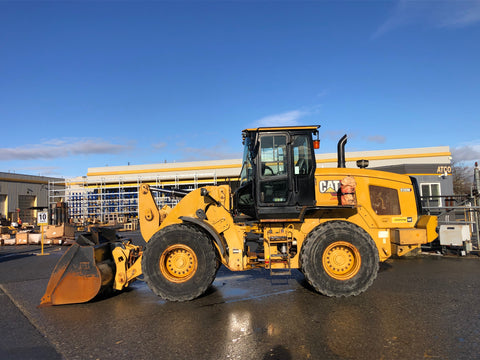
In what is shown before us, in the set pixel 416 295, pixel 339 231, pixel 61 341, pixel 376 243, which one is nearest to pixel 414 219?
pixel 376 243

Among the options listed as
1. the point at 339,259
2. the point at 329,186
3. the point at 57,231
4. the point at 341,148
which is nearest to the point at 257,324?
the point at 339,259

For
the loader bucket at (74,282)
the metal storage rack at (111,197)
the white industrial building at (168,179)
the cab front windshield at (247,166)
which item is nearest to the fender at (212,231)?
the cab front windshield at (247,166)

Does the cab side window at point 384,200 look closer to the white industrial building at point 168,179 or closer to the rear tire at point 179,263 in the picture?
the rear tire at point 179,263

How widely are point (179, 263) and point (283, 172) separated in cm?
248

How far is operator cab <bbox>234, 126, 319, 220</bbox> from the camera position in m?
6.11

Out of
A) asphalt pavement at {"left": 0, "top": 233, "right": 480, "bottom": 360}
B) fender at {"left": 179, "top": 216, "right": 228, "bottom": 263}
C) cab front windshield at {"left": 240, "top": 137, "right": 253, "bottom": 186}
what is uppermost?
cab front windshield at {"left": 240, "top": 137, "right": 253, "bottom": 186}

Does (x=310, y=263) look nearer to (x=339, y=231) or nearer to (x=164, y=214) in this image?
(x=339, y=231)

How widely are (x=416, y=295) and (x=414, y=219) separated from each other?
151 cm

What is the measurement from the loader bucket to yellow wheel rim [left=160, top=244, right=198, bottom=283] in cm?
113

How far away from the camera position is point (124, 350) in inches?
156

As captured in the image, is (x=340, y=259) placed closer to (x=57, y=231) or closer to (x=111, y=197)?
(x=57, y=231)

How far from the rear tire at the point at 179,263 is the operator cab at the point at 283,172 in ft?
3.94

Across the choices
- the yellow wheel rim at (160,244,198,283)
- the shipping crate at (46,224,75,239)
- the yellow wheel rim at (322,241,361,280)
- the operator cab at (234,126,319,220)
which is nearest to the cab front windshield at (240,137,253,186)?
the operator cab at (234,126,319,220)

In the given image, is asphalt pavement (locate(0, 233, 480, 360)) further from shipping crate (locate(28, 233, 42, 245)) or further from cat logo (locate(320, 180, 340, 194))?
shipping crate (locate(28, 233, 42, 245))
